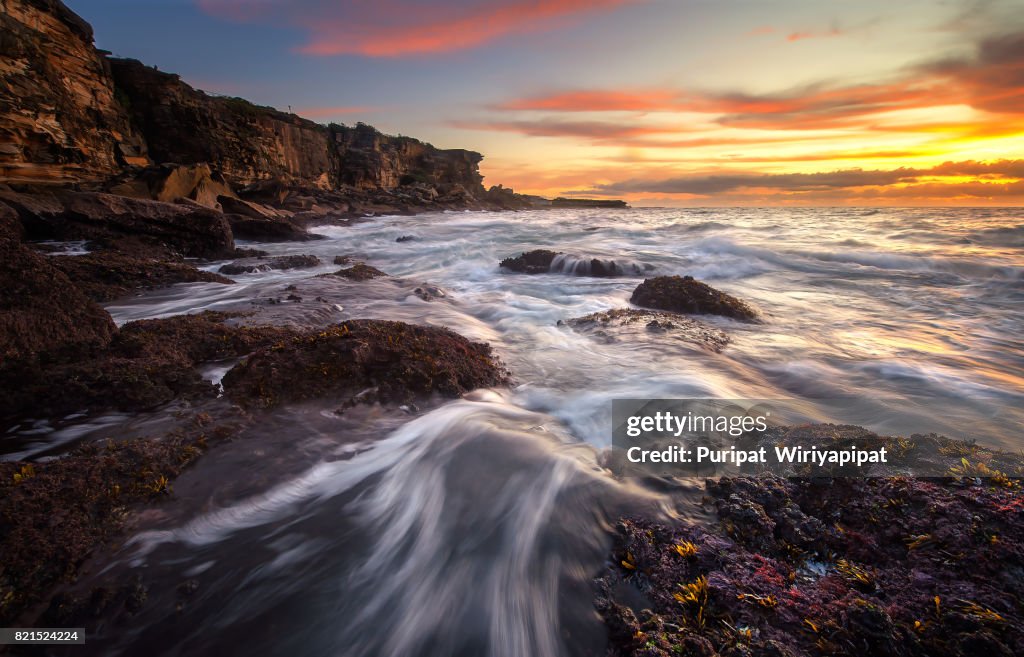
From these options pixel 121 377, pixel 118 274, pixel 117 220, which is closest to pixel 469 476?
pixel 121 377

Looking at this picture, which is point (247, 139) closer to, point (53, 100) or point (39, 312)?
point (53, 100)

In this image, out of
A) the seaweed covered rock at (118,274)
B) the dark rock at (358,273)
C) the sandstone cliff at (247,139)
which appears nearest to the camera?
the seaweed covered rock at (118,274)

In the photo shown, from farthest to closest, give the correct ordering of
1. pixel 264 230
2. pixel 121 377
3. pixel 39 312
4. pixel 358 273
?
1. pixel 264 230
2. pixel 358 273
3. pixel 39 312
4. pixel 121 377

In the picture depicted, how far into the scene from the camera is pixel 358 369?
362 cm

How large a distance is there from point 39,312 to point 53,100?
17088 millimetres

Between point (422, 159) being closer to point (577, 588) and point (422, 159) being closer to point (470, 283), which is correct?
point (470, 283)

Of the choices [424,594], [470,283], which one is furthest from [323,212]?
[424,594]

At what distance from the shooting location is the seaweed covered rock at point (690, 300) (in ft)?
23.8

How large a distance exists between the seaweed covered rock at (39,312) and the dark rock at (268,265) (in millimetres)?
6144

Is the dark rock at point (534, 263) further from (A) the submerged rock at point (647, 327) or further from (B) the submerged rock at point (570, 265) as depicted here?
(A) the submerged rock at point (647, 327)

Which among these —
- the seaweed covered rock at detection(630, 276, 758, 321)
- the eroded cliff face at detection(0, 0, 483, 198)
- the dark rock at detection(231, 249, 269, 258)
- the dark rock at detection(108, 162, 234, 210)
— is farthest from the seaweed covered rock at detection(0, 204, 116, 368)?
the eroded cliff face at detection(0, 0, 483, 198)

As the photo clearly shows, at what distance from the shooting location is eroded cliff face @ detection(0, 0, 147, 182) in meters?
12.5

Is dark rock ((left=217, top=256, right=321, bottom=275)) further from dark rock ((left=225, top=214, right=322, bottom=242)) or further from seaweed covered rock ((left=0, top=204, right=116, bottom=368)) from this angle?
dark rock ((left=225, top=214, right=322, bottom=242))

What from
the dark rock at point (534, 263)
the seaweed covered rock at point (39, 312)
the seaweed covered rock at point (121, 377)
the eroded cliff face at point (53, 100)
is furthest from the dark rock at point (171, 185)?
the seaweed covered rock at point (121, 377)
